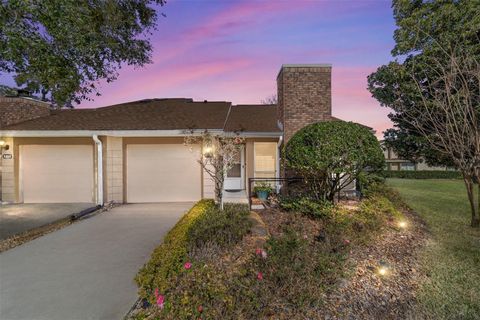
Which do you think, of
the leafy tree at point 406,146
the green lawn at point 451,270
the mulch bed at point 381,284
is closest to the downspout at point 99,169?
the mulch bed at point 381,284

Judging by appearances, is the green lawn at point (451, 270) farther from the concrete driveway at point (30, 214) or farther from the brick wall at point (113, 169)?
the brick wall at point (113, 169)

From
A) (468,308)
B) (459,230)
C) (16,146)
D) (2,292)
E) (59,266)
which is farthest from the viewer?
(16,146)

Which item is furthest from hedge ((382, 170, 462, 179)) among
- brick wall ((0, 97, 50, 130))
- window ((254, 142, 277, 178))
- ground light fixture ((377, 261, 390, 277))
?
brick wall ((0, 97, 50, 130))

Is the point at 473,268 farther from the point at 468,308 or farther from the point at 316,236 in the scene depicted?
the point at 316,236

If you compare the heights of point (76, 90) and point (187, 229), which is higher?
point (76, 90)

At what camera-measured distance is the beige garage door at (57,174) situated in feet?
32.7

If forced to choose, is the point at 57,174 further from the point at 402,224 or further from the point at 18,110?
the point at 402,224

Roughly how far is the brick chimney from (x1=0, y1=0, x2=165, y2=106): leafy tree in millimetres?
5611

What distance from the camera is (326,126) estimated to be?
21.3 ft

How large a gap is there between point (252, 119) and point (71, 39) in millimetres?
6751

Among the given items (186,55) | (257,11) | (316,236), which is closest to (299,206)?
(316,236)

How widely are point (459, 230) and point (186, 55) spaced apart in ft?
38.9

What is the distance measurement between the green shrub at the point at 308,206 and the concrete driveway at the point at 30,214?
6825mm

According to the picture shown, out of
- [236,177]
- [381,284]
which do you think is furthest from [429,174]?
[381,284]
